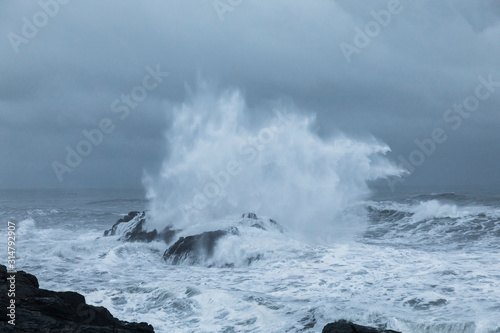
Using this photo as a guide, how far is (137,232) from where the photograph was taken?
21.9 meters

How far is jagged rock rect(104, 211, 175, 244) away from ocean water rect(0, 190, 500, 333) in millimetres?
803

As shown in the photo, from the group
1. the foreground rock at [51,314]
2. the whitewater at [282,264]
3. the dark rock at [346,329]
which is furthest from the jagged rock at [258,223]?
the dark rock at [346,329]

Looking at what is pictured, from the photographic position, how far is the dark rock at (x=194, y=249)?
16.8m

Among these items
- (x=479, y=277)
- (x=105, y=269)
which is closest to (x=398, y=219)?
(x=479, y=277)

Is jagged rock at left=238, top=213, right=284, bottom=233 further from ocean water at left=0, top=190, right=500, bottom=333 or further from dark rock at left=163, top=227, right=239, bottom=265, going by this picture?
dark rock at left=163, top=227, right=239, bottom=265

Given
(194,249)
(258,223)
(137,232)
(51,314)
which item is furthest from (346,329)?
(137,232)

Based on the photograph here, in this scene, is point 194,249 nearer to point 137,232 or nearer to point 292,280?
point 292,280

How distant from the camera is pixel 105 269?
609 inches

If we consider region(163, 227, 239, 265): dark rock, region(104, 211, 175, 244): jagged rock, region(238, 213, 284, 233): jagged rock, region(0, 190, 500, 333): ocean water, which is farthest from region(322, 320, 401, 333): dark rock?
region(104, 211, 175, 244): jagged rock

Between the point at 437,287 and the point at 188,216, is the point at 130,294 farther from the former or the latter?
the point at 188,216

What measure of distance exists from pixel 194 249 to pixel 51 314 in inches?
371

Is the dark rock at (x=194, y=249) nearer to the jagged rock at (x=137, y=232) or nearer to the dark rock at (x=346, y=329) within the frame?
the jagged rock at (x=137, y=232)

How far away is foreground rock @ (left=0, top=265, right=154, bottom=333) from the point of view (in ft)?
23.8

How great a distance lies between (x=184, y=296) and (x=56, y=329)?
4587 millimetres
